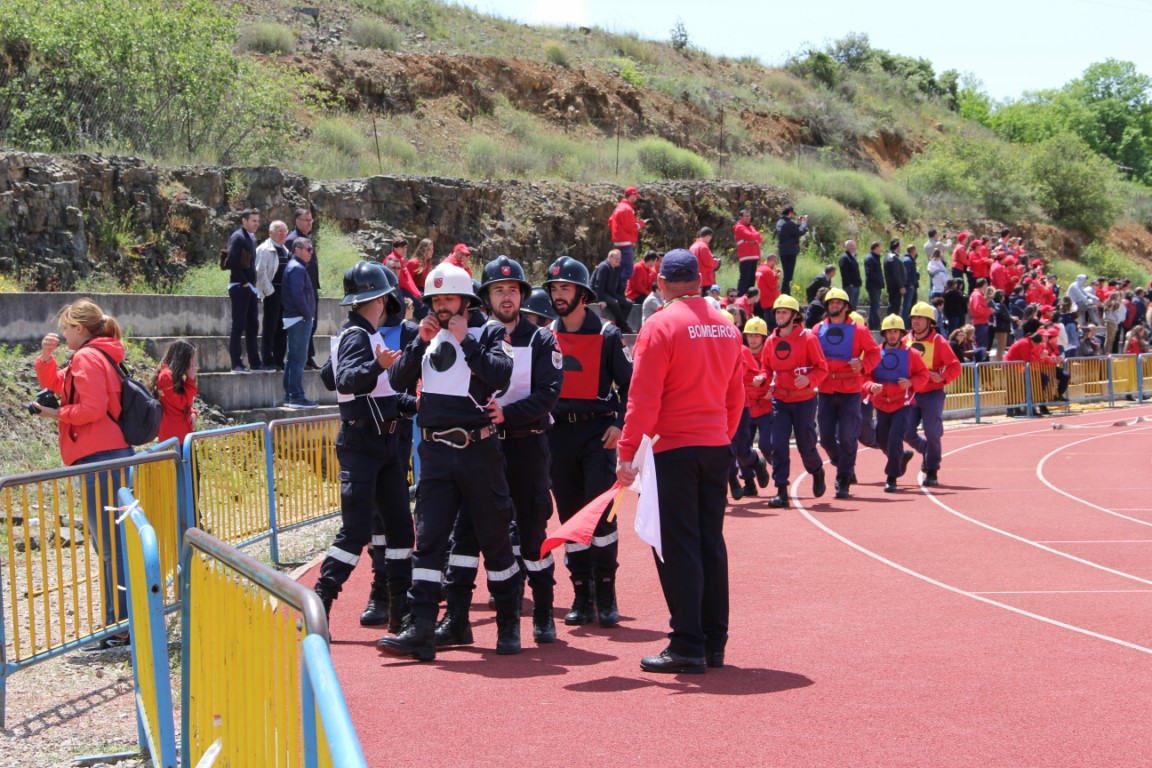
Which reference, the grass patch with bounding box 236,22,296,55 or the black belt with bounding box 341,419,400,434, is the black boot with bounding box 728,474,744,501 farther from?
the grass patch with bounding box 236,22,296,55

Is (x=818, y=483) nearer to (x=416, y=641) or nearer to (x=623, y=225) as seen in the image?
(x=416, y=641)

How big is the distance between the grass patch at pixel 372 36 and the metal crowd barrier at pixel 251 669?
3975 cm

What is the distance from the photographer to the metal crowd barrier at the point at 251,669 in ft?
9.66

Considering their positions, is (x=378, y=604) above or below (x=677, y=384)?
below

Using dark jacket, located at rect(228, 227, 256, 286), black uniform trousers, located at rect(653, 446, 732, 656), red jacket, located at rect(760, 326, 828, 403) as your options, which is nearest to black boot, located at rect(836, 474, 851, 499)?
red jacket, located at rect(760, 326, 828, 403)

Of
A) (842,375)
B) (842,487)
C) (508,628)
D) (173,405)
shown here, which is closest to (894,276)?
Result: (842,487)

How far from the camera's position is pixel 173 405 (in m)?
10.5

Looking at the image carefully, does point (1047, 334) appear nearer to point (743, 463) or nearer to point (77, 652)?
point (743, 463)

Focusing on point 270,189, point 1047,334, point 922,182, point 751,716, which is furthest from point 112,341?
point 922,182

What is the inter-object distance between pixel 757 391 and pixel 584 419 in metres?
6.60

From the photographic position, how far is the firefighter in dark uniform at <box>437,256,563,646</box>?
25.3ft

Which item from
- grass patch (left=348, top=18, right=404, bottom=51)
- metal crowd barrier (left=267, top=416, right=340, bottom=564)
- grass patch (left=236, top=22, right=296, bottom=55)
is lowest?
metal crowd barrier (left=267, top=416, right=340, bottom=564)

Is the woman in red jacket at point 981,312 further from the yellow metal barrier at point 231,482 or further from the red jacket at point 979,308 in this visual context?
the yellow metal barrier at point 231,482

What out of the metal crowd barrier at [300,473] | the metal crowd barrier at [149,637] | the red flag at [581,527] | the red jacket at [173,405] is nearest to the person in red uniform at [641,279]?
the metal crowd barrier at [300,473]
